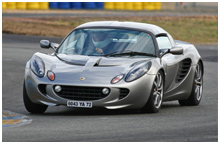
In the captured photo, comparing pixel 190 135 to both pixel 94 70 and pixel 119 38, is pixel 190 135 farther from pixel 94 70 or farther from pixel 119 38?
pixel 119 38

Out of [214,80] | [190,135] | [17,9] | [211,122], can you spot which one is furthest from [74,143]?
[17,9]

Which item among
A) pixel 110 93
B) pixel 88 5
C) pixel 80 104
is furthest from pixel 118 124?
pixel 88 5

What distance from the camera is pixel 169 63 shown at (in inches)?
415

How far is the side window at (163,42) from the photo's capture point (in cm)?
1093

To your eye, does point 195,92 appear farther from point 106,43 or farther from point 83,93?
point 83,93

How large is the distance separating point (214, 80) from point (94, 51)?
6449mm

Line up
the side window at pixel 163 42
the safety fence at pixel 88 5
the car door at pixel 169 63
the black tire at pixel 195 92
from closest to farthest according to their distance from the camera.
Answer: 1. the car door at pixel 169 63
2. the side window at pixel 163 42
3. the black tire at pixel 195 92
4. the safety fence at pixel 88 5

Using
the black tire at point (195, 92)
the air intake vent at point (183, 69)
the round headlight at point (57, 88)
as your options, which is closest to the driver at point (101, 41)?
the round headlight at point (57, 88)

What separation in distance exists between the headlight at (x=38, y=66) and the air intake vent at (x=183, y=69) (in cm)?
238

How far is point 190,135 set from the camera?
24.5 feet

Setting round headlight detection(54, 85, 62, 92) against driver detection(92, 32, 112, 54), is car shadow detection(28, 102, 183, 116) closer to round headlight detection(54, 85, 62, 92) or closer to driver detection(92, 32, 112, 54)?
round headlight detection(54, 85, 62, 92)

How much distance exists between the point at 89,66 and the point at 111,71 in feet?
1.17

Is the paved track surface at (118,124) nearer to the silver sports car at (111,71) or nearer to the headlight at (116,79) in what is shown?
the silver sports car at (111,71)

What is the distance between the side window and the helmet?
91 centimetres
